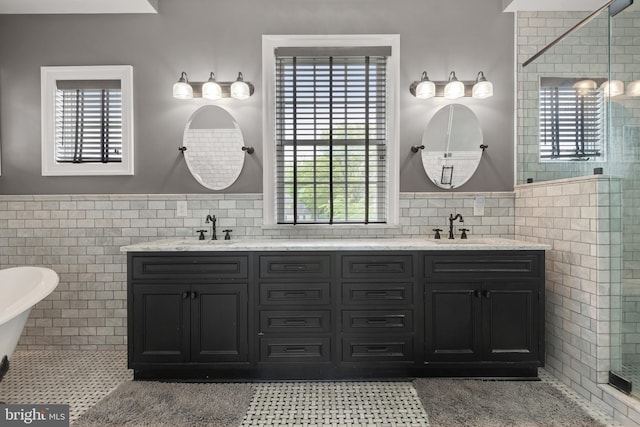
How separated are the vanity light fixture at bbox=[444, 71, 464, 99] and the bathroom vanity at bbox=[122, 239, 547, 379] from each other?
1.37m

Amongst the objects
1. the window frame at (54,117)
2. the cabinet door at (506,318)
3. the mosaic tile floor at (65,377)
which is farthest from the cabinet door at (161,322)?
the cabinet door at (506,318)

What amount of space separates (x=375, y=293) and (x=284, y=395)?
0.94m

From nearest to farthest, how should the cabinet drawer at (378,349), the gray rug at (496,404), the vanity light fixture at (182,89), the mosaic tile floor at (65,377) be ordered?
the gray rug at (496,404) → the mosaic tile floor at (65,377) → the cabinet drawer at (378,349) → the vanity light fixture at (182,89)

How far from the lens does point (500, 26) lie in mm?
2963

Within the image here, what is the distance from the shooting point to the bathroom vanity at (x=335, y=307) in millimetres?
2369

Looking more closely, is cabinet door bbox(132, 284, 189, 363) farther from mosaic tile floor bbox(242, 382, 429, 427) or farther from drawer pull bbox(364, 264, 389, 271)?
drawer pull bbox(364, 264, 389, 271)

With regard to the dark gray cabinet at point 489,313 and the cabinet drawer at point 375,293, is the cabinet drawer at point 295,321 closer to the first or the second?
the cabinet drawer at point 375,293

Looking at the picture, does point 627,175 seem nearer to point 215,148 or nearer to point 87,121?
point 215,148

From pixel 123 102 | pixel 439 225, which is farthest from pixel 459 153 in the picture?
pixel 123 102

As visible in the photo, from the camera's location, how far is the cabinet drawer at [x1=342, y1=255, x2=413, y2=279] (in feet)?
7.86

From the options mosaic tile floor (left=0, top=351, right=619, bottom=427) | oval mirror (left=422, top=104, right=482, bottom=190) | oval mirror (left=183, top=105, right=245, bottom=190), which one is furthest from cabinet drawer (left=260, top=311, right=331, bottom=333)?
oval mirror (left=422, top=104, right=482, bottom=190)

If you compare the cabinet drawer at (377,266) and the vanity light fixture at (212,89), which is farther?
the vanity light fixture at (212,89)

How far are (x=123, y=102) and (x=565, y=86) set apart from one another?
3694 mm

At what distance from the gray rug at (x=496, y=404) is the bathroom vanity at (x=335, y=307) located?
13 cm
